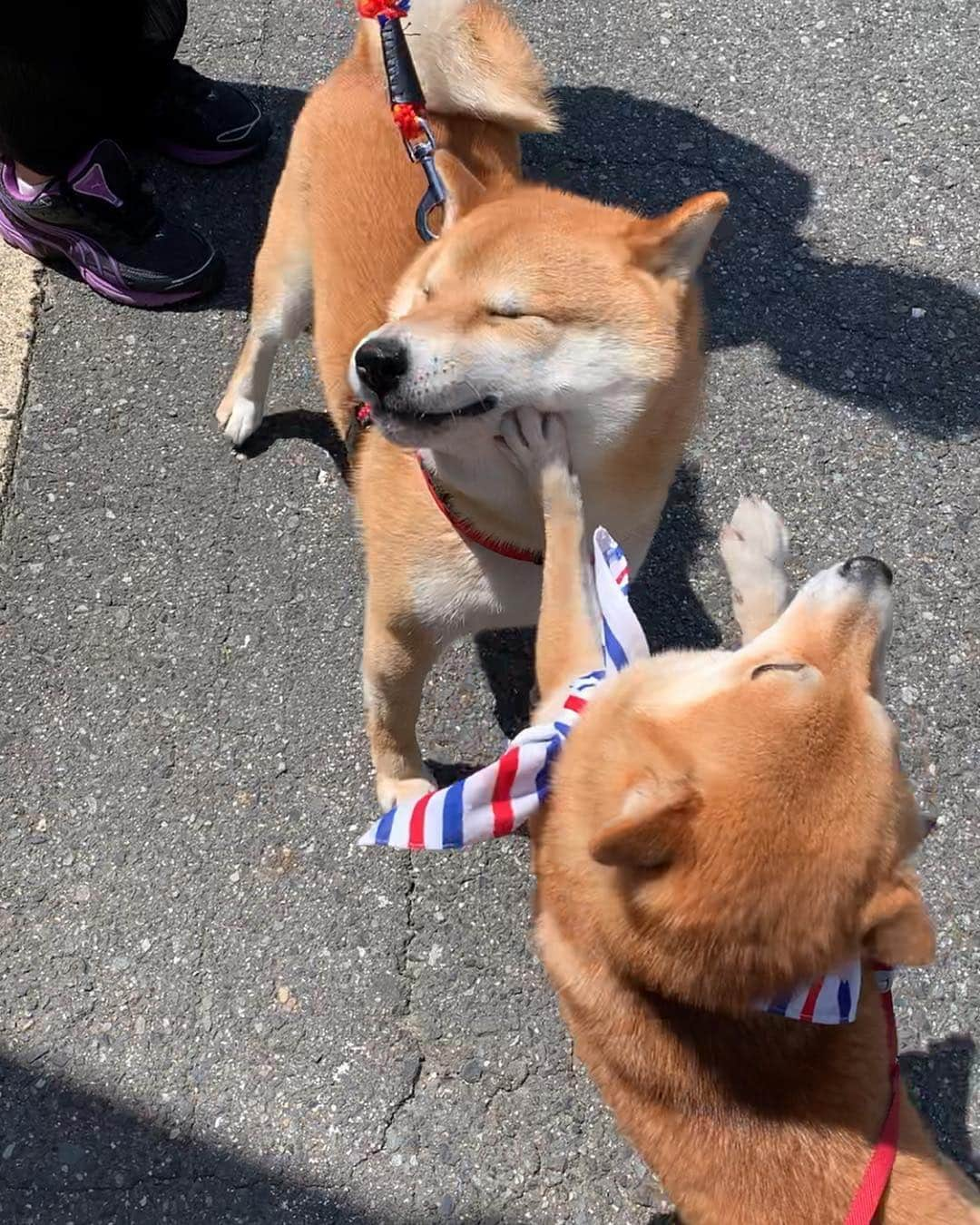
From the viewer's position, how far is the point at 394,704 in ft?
7.41

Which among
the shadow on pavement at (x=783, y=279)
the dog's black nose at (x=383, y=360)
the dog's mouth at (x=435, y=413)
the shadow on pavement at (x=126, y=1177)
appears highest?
→ the dog's black nose at (x=383, y=360)

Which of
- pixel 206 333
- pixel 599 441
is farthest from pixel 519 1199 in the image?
pixel 206 333

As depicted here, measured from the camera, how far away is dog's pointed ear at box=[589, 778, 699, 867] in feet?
4.35

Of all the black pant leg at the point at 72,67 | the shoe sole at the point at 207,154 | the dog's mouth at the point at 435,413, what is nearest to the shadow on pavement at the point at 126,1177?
the dog's mouth at the point at 435,413

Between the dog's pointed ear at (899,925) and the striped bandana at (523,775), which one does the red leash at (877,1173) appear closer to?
the dog's pointed ear at (899,925)

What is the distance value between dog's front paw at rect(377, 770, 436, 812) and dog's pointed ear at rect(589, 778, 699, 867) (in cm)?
104

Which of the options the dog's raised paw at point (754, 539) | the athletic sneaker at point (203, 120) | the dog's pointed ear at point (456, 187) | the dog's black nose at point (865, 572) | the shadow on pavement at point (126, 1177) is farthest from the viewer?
the athletic sneaker at point (203, 120)

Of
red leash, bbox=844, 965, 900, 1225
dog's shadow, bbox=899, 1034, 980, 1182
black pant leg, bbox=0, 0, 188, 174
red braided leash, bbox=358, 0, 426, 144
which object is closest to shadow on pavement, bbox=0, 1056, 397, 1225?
red leash, bbox=844, 965, 900, 1225

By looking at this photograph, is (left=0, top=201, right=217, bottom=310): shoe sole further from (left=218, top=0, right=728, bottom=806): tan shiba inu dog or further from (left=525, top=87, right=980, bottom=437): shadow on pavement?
(left=525, top=87, right=980, bottom=437): shadow on pavement

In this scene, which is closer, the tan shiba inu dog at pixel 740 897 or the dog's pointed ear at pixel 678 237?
the tan shiba inu dog at pixel 740 897

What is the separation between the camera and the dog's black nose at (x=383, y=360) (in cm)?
167

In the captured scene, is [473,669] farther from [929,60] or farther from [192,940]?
[929,60]

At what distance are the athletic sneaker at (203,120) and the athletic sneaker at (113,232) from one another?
314 mm

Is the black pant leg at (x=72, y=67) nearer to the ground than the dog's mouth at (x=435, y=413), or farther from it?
nearer to the ground
